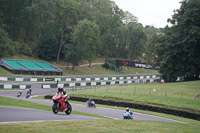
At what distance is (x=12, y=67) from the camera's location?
183ft

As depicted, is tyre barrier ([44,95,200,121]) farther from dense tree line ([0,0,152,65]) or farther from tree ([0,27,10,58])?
dense tree line ([0,0,152,65])

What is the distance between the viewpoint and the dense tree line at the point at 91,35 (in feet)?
167

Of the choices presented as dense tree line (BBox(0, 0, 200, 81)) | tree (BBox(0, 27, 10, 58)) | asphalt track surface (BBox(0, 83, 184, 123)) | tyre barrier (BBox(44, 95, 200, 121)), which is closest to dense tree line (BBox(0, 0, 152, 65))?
dense tree line (BBox(0, 0, 200, 81))

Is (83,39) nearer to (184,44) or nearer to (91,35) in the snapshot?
(91,35)

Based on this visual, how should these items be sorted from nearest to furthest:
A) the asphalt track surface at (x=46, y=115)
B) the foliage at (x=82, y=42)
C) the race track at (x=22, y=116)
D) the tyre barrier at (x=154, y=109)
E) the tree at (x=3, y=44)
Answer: the race track at (x=22, y=116) → the asphalt track surface at (x=46, y=115) → the tyre barrier at (x=154, y=109) → the tree at (x=3, y=44) → the foliage at (x=82, y=42)

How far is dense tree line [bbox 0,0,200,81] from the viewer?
5100cm

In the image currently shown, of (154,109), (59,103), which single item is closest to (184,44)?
(154,109)

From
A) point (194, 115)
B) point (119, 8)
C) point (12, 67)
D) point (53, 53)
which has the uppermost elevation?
point (119, 8)

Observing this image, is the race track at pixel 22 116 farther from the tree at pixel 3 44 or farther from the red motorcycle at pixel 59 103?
the tree at pixel 3 44

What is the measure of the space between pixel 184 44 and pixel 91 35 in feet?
113

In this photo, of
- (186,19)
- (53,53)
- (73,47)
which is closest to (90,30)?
(73,47)

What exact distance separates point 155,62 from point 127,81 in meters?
10.6

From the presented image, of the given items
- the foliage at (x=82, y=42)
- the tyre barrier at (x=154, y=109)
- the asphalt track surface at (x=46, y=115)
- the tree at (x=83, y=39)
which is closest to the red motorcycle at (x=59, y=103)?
the asphalt track surface at (x=46, y=115)

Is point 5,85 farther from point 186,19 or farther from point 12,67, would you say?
point 186,19
